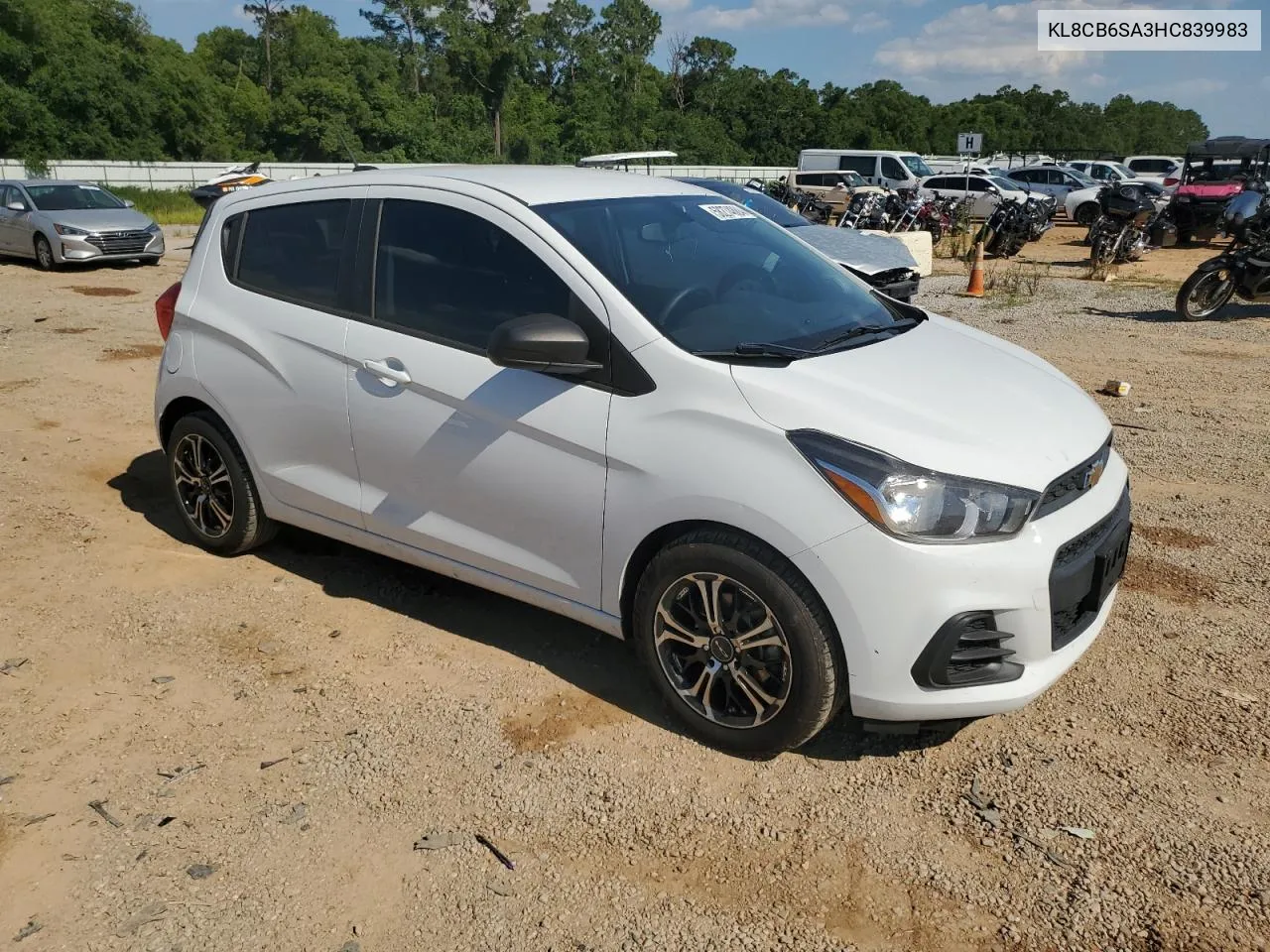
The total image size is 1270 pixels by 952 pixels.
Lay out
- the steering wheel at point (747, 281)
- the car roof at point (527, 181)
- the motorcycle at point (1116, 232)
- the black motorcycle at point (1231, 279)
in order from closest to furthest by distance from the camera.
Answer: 1. the steering wheel at point (747, 281)
2. the car roof at point (527, 181)
3. the black motorcycle at point (1231, 279)
4. the motorcycle at point (1116, 232)

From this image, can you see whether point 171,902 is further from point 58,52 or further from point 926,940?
point 58,52

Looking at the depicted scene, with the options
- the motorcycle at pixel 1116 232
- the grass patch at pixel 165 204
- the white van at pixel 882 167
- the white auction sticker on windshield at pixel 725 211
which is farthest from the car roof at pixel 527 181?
the grass patch at pixel 165 204

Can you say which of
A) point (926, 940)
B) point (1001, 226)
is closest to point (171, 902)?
point (926, 940)

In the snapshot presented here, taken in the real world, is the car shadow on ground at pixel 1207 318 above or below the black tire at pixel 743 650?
above

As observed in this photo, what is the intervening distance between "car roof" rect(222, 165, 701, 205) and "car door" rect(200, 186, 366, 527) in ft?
0.31

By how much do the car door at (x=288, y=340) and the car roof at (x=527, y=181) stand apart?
9 centimetres

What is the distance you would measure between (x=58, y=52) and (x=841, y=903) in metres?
54.7

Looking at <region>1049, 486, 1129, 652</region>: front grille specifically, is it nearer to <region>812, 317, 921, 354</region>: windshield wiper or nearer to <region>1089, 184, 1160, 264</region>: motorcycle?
<region>812, 317, 921, 354</region>: windshield wiper

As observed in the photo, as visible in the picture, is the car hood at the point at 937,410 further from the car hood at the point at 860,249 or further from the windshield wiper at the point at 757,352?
the car hood at the point at 860,249

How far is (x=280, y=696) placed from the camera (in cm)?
383

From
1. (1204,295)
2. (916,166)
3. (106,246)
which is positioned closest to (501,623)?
(1204,295)

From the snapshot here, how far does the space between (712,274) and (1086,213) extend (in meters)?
25.1

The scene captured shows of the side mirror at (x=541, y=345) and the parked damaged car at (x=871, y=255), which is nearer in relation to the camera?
the side mirror at (x=541, y=345)

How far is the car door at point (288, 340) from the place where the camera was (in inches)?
165
